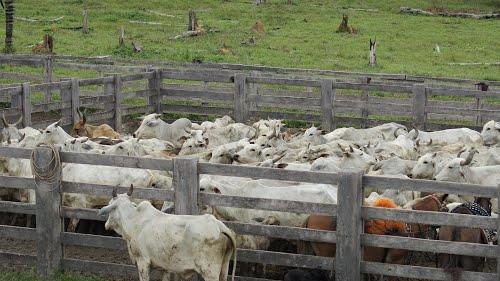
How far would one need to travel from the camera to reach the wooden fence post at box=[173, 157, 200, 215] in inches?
406

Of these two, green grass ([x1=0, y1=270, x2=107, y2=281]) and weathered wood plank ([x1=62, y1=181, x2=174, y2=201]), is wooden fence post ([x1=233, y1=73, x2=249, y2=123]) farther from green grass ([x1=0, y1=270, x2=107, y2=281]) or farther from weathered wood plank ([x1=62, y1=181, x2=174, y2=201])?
green grass ([x1=0, y1=270, x2=107, y2=281])

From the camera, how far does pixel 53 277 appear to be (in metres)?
11.0

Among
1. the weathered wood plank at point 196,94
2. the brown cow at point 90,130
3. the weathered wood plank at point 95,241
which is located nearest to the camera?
the weathered wood plank at point 95,241

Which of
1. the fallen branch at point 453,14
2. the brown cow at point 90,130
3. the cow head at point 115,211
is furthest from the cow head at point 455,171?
the fallen branch at point 453,14

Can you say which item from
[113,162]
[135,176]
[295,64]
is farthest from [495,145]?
[295,64]

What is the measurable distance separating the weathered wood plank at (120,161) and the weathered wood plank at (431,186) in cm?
236

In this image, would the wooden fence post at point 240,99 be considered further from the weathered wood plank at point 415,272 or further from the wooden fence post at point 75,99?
the weathered wood plank at point 415,272

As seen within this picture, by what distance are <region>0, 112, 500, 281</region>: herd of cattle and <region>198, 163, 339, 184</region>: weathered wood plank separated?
502 millimetres

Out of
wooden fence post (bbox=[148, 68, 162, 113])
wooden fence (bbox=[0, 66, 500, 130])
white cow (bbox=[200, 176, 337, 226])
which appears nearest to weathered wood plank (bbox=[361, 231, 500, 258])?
white cow (bbox=[200, 176, 337, 226])

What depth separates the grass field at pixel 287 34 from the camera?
34062 millimetres

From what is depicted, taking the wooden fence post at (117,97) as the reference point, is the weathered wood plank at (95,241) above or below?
below

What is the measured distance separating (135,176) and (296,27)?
1226 inches

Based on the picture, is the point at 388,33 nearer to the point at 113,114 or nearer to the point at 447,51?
the point at 447,51

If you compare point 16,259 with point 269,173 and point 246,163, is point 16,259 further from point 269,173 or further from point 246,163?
point 246,163
